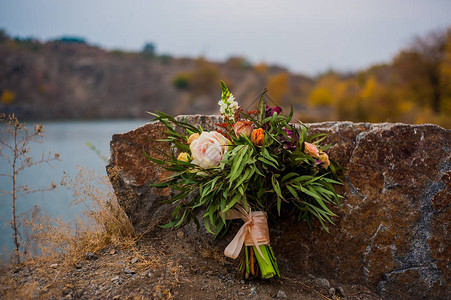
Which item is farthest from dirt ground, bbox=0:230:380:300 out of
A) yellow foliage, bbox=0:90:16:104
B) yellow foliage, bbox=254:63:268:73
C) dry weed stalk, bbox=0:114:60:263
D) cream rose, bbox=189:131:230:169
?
yellow foliage, bbox=254:63:268:73

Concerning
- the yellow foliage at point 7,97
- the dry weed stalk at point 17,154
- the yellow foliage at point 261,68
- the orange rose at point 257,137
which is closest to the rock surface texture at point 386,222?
the orange rose at point 257,137

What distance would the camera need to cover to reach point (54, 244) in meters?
2.81

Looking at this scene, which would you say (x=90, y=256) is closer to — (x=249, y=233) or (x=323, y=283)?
(x=249, y=233)

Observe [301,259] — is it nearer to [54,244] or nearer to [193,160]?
[193,160]


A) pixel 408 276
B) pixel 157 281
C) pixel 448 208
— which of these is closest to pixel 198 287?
pixel 157 281

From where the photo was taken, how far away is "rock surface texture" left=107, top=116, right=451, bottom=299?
8.64 feet

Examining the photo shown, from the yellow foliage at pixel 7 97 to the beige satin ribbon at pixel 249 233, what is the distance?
18.5 meters

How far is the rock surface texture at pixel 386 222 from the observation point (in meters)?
2.63

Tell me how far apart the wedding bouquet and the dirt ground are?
8.0 inches

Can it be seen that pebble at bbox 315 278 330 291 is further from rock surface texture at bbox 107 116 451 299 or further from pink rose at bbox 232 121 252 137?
pink rose at bbox 232 121 252 137

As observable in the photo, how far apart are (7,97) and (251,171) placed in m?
19.1

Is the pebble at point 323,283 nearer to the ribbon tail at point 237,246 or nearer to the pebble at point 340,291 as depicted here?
the pebble at point 340,291

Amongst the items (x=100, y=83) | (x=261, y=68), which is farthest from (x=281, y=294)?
(x=261, y=68)

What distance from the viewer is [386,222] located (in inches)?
106
